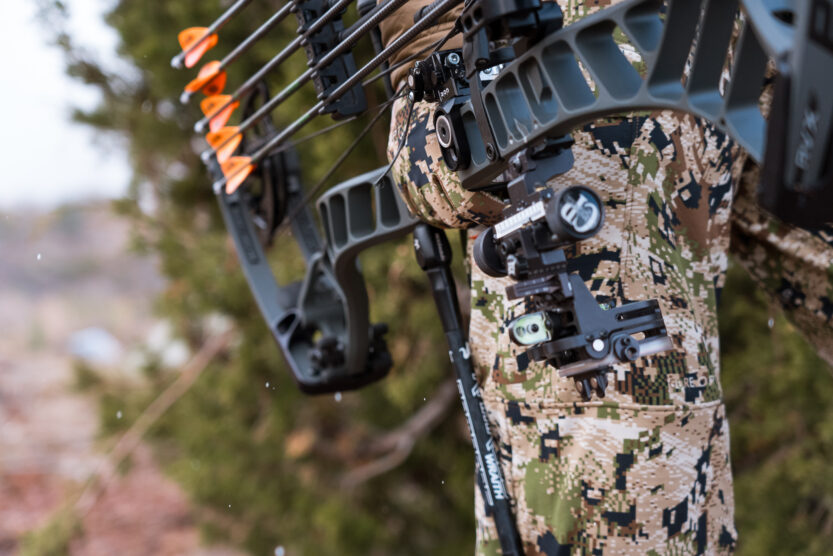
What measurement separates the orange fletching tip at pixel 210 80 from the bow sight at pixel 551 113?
2 cm

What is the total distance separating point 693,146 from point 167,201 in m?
2.32

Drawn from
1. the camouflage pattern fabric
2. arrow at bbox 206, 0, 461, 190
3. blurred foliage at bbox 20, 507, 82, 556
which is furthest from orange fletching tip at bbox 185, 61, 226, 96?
blurred foliage at bbox 20, 507, 82, 556

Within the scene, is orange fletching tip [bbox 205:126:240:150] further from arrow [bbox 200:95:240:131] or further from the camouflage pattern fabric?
the camouflage pattern fabric

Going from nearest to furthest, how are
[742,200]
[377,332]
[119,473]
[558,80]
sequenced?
[558,80], [742,200], [377,332], [119,473]

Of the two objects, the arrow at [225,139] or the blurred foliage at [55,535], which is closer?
the arrow at [225,139]

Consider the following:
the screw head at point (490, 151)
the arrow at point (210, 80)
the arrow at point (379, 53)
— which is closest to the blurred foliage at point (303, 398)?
the arrow at point (210, 80)

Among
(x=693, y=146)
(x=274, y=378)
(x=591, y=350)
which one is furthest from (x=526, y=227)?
(x=274, y=378)

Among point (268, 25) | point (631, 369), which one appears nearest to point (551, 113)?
point (631, 369)

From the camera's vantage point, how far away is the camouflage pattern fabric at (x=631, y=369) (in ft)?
3.29

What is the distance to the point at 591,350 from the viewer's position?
0.85 m

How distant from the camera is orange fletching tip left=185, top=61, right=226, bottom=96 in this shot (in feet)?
4.91

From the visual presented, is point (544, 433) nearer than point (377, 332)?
Yes

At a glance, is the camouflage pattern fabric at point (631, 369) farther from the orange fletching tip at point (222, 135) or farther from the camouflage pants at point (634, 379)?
the orange fletching tip at point (222, 135)

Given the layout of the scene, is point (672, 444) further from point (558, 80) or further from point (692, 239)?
point (558, 80)
